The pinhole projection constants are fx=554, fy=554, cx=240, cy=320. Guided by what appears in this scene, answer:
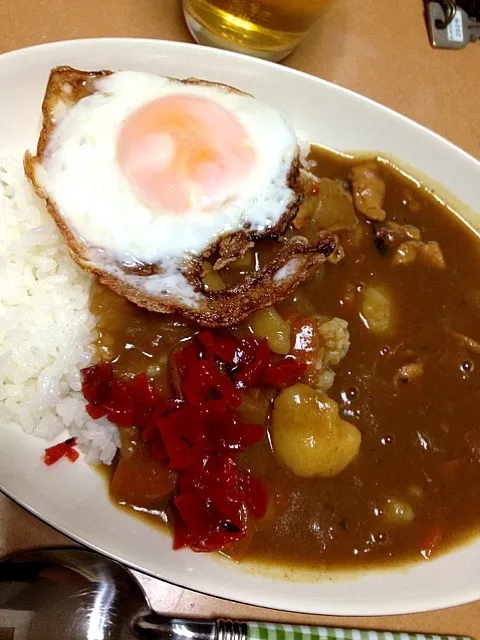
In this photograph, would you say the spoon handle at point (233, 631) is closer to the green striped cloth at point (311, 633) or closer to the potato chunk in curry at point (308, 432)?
the green striped cloth at point (311, 633)

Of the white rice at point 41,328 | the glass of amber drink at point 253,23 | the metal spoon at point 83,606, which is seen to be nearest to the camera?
the metal spoon at point 83,606

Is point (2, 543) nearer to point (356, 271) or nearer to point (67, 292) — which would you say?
point (67, 292)

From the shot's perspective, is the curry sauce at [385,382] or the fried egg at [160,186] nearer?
the fried egg at [160,186]

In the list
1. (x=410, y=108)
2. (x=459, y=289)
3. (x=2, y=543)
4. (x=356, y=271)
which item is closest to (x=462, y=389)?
(x=459, y=289)

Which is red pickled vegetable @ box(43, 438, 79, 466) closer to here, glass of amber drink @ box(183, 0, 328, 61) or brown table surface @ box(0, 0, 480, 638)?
brown table surface @ box(0, 0, 480, 638)

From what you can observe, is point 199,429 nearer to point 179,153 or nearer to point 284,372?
point 284,372

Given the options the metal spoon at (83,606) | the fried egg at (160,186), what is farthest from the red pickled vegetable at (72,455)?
the fried egg at (160,186)

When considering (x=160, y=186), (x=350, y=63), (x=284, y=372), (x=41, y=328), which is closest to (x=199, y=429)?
(x=284, y=372)

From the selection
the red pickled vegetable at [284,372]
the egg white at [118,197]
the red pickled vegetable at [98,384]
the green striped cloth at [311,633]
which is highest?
the egg white at [118,197]
